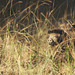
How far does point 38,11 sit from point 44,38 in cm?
88

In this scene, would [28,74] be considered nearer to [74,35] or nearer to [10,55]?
[10,55]

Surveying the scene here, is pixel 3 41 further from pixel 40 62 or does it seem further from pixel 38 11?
pixel 38 11

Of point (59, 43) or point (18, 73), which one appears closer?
point (18, 73)

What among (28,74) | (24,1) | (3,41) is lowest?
(28,74)

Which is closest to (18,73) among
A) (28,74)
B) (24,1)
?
(28,74)

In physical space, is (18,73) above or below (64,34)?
below

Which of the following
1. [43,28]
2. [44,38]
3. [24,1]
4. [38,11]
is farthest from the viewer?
[24,1]

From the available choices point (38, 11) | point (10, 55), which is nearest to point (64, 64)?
point (10, 55)

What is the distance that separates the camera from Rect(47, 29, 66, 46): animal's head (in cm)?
182

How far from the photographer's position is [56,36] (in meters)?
1.85

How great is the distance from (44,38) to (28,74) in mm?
633

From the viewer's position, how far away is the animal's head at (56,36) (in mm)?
1818

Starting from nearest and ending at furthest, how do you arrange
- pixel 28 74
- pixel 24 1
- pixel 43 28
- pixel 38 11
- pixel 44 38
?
pixel 28 74 < pixel 44 38 < pixel 43 28 < pixel 38 11 < pixel 24 1

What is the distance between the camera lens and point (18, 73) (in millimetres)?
1637
